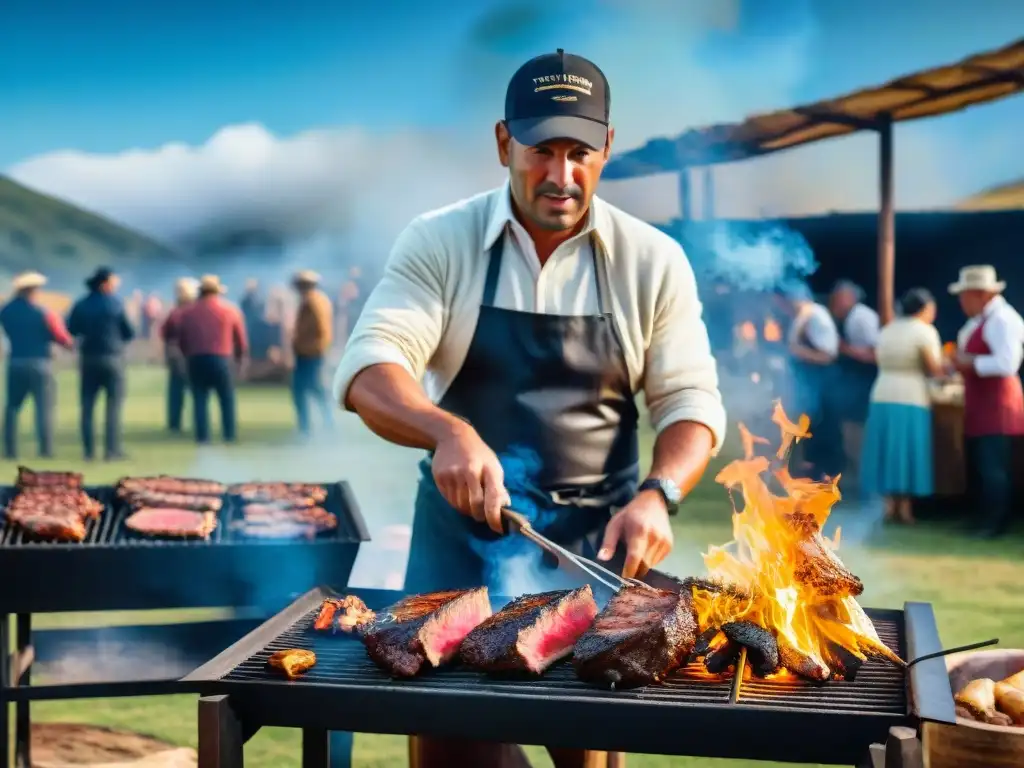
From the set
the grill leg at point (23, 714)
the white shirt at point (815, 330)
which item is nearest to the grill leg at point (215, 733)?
the grill leg at point (23, 714)

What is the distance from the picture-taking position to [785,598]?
2.52 metres

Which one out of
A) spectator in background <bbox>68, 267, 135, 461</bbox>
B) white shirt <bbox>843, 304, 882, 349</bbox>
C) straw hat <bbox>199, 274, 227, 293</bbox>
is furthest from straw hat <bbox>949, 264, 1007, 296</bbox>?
straw hat <bbox>199, 274, 227, 293</bbox>

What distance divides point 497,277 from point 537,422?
0.45 m

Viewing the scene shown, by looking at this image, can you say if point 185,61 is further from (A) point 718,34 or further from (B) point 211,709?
(B) point 211,709

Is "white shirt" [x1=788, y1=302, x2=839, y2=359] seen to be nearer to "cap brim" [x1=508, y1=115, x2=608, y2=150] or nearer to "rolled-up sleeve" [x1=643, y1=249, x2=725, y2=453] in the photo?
"rolled-up sleeve" [x1=643, y1=249, x2=725, y2=453]

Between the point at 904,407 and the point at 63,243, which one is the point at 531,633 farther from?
the point at 63,243

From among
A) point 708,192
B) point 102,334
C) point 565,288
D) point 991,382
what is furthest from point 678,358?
point 708,192

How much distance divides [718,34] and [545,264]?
14.9 meters

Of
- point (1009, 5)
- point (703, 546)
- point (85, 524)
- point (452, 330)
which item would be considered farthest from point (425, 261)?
point (1009, 5)

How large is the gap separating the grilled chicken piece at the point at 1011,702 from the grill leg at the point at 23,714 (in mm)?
3444

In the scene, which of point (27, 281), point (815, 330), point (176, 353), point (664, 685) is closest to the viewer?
point (664, 685)

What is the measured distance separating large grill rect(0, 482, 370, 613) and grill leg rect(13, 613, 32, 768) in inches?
34.0

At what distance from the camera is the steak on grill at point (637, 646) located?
2285 millimetres

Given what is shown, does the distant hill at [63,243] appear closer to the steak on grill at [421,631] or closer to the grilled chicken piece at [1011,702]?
the grilled chicken piece at [1011,702]
